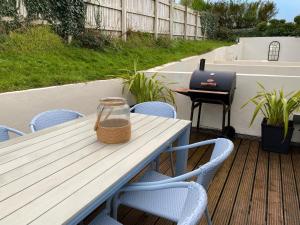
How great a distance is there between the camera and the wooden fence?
623 centimetres

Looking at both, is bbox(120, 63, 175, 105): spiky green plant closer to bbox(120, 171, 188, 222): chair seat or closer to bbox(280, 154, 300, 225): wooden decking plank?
bbox(280, 154, 300, 225): wooden decking plank

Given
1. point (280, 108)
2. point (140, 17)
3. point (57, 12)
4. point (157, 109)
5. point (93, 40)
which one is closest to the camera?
point (157, 109)

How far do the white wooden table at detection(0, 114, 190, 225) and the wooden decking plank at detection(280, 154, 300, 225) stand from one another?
109 cm

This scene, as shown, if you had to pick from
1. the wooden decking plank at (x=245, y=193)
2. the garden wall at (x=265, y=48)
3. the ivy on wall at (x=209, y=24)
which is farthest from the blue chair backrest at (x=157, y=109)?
the garden wall at (x=265, y=48)

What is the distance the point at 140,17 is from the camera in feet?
26.6

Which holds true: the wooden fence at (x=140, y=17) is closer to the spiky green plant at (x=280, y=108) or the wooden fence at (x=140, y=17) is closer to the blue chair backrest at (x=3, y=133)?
the blue chair backrest at (x=3, y=133)

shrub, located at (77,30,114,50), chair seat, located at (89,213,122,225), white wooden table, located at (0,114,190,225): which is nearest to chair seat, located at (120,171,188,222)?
chair seat, located at (89,213,122,225)

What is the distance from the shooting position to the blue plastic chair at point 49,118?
2303 mm

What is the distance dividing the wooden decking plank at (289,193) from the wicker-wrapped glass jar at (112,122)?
1.45 metres

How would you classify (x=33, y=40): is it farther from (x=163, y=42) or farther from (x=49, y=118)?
(x=163, y=42)

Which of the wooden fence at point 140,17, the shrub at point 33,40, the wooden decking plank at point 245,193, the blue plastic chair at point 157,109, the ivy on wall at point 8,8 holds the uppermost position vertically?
the wooden fence at point 140,17

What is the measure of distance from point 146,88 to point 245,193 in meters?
2.08

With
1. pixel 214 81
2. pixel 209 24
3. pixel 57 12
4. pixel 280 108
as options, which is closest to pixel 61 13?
pixel 57 12

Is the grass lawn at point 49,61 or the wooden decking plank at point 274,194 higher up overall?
the grass lawn at point 49,61
